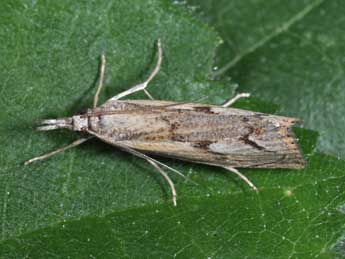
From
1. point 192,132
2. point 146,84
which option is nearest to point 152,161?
point 192,132

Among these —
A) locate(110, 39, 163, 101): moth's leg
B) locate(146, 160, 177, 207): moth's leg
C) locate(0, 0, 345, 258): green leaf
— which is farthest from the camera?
locate(110, 39, 163, 101): moth's leg

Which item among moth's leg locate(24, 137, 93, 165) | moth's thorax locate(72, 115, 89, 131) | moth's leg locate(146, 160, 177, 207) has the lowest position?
moth's leg locate(146, 160, 177, 207)

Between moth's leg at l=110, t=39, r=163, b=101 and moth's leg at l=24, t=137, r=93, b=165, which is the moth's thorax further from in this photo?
moth's leg at l=110, t=39, r=163, b=101

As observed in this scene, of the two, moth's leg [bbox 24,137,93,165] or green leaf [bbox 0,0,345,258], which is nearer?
green leaf [bbox 0,0,345,258]

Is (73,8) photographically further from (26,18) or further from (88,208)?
(88,208)

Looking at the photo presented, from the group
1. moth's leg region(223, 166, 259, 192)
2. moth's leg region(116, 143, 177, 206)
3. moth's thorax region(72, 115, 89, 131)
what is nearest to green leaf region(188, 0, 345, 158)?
moth's leg region(223, 166, 259, 192)

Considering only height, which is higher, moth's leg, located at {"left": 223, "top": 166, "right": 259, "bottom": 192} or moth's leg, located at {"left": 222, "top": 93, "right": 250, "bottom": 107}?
moth's leg, located at {"left": 222, "top": 93, "right": 250, "bottom": 107}
